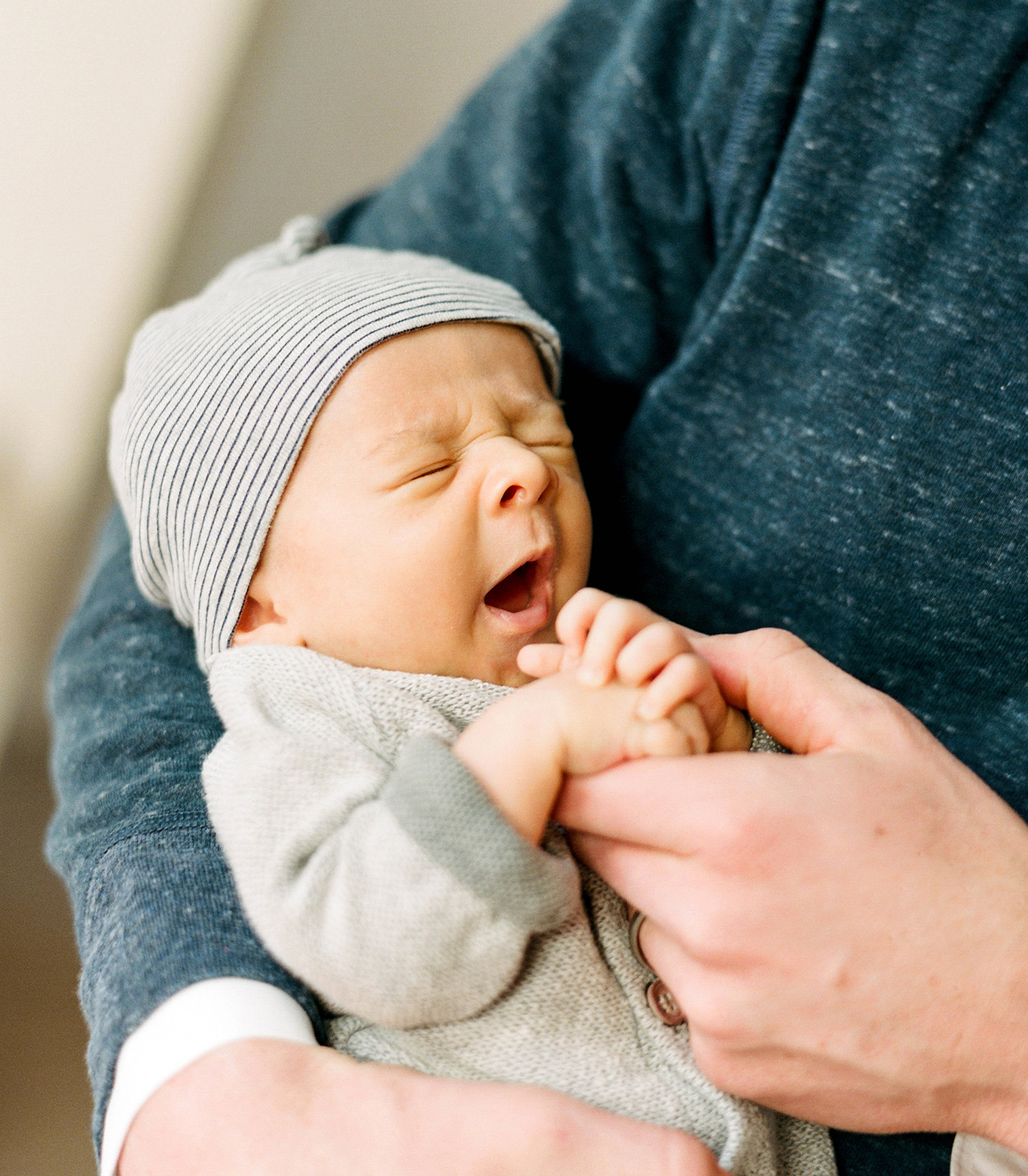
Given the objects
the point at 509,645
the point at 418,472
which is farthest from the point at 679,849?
the point at 418,472

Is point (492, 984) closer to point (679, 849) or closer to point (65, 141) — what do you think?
point (679, 849)

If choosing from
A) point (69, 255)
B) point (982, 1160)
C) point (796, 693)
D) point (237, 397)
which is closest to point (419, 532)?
point (237, 397)

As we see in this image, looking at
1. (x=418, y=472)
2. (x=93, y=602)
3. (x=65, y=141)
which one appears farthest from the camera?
(x=65, y=141)

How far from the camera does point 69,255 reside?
1.38 meters

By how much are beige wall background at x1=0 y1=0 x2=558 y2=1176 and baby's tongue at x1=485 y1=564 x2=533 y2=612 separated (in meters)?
0.72

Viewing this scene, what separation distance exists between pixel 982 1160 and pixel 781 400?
625mm

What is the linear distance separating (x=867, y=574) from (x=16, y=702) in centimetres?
116

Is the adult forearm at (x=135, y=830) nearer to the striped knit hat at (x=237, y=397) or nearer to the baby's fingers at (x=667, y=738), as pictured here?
the striped knit hat at (x=237, y=397)

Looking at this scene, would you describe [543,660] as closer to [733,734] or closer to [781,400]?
[733,734]

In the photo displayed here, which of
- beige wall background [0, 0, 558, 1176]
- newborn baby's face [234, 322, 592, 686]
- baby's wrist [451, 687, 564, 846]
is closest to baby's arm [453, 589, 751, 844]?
baby's wrist [451, 687, 564, 846]

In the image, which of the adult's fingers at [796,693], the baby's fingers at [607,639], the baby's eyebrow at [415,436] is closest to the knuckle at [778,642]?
the adult's fingers at [796,693]

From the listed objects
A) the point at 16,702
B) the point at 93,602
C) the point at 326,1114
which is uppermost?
the point at 326,1114

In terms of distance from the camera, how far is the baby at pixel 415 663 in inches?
27.9

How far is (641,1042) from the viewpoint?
804mm
